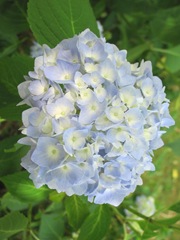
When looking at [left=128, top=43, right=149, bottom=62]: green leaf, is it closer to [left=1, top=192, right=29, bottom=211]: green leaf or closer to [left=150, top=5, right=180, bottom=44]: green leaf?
[left=150, top=5, right=180, bottom=44]: green leaf

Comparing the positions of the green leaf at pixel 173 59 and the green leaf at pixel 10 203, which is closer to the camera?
the green leaf at pixel 10 203

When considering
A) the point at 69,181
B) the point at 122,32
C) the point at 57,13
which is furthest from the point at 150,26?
the point at 69,181

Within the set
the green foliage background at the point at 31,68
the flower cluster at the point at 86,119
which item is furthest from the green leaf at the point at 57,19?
the flower cluster at the point at 86,119

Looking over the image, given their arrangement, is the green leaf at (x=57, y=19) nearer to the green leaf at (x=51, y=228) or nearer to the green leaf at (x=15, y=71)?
the green leaf at (x=15, y=71)

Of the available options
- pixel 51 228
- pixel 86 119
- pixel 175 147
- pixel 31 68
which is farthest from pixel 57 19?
pixel 175 147

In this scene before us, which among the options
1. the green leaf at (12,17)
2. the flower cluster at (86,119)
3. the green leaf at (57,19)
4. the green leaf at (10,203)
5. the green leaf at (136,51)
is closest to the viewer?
the flower cluster at (86,119)

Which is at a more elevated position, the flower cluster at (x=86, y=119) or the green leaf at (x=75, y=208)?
the flower cluster at (x=86, y=119)

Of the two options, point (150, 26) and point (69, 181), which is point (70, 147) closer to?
point (69, 181)
